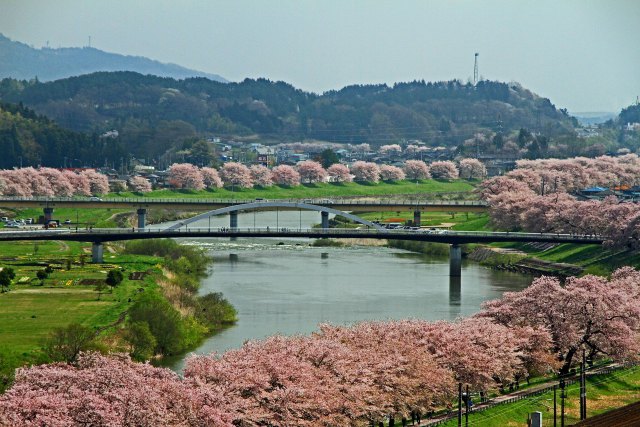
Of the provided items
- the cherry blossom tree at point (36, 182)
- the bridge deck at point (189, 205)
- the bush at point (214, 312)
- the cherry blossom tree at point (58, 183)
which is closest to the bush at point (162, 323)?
the bush at point (214, 312)

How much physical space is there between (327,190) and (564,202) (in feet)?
166

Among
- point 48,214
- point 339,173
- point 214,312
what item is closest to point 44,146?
point 339,173

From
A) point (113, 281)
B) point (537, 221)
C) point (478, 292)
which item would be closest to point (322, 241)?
point (537, 221)

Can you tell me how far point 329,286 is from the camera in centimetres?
6097

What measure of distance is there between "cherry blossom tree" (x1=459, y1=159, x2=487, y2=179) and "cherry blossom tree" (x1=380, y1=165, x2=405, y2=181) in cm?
795

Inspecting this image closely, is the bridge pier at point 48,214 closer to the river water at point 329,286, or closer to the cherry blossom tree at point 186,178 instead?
the river water at point 329,286

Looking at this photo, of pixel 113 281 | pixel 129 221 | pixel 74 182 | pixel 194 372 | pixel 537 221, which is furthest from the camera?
pixel 74 182

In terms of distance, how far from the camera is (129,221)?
96500mm

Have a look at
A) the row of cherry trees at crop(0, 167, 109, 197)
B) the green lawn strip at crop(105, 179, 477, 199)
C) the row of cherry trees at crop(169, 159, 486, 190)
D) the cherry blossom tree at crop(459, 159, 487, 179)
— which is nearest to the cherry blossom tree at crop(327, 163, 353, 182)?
the row of cherry trees at crop(169, 159, 486, 190)

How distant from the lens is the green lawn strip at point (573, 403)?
32719 mm

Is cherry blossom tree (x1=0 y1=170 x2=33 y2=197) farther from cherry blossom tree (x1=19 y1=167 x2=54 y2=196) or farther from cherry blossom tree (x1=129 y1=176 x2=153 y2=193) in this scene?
cherry blossom tree (x1=129 y1=176 x2=153 y2=193)

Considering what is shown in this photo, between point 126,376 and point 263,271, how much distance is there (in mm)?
39426

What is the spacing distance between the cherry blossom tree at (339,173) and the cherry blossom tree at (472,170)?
577 inches

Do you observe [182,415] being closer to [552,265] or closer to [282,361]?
[282,361]
